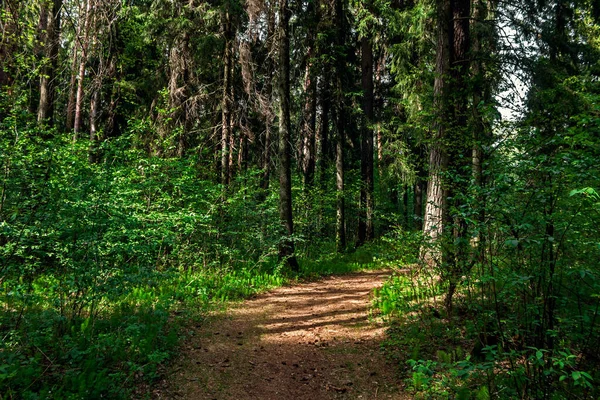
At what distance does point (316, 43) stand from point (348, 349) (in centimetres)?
1212

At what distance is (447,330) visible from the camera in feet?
16.5

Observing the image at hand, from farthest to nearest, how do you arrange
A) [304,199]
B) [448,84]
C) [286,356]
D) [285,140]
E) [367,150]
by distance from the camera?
[367,150]
[304,199]
[285,140]
[448,84]
[286,356]

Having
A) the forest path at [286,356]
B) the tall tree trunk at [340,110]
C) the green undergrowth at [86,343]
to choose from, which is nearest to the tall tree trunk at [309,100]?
the tall tree trunk at [340,110]

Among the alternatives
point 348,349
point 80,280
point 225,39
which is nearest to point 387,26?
point 225,39

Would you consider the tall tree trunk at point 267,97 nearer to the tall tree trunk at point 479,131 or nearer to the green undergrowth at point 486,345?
the tall tree trunk at point 479,131

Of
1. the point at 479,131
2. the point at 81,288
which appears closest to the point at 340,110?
the point at 479,131

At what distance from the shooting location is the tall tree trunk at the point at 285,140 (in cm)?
999

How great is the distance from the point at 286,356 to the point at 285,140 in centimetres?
682

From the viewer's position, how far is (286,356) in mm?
5086

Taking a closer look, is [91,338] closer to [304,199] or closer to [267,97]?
[304,199]

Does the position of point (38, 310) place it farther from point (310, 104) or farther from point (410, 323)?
point (310, 104)

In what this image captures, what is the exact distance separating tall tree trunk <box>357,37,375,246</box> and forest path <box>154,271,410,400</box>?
8.12 metres

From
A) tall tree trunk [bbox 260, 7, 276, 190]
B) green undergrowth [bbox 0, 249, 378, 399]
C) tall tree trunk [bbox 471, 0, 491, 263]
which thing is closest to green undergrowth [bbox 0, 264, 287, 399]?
green undergrowth [bbox 0, 249, 378, 399]

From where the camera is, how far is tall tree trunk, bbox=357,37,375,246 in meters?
15.0
